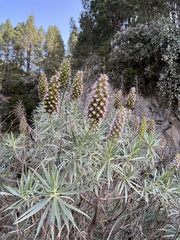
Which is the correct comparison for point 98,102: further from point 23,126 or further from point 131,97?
point 23,126

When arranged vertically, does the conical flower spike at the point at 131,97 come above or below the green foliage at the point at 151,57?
below

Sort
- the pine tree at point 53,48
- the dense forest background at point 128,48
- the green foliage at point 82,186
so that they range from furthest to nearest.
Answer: the pine tree at point 53,48, the dense forest background at point 128,48, the green foliage at point 82,186

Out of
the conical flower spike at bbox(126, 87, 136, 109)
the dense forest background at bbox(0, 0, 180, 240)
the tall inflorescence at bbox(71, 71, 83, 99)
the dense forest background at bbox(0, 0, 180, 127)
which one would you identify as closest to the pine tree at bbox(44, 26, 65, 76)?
the dense forest background at bbox(0, 0, 180, 240)

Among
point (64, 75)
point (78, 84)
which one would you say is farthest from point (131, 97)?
point (64, 75)

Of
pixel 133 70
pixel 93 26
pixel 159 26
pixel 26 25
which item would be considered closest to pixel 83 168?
pixel 133 70

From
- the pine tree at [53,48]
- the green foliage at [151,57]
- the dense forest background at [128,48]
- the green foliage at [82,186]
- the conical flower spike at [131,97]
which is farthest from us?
the pine tree at [53,48]

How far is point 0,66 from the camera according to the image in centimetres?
1661

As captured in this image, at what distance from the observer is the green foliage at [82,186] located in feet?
4.17

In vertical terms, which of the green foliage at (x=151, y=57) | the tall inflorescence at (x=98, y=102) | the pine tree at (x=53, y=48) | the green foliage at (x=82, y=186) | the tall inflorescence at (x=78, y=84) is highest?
the pine tree at (x=53, y=48)

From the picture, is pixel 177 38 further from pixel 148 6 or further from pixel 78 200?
pixel 78 200

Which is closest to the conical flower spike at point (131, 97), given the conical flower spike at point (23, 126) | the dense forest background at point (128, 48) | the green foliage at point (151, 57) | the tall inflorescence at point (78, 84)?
the tall inflorescence at point (78, 84)

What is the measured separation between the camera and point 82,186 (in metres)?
1.51

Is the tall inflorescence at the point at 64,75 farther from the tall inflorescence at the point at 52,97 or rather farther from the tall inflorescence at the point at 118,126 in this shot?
the tall inflorescence at the point at 118,126

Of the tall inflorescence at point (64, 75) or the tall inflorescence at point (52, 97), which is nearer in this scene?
the tall inflorescence at point (52, 97)
